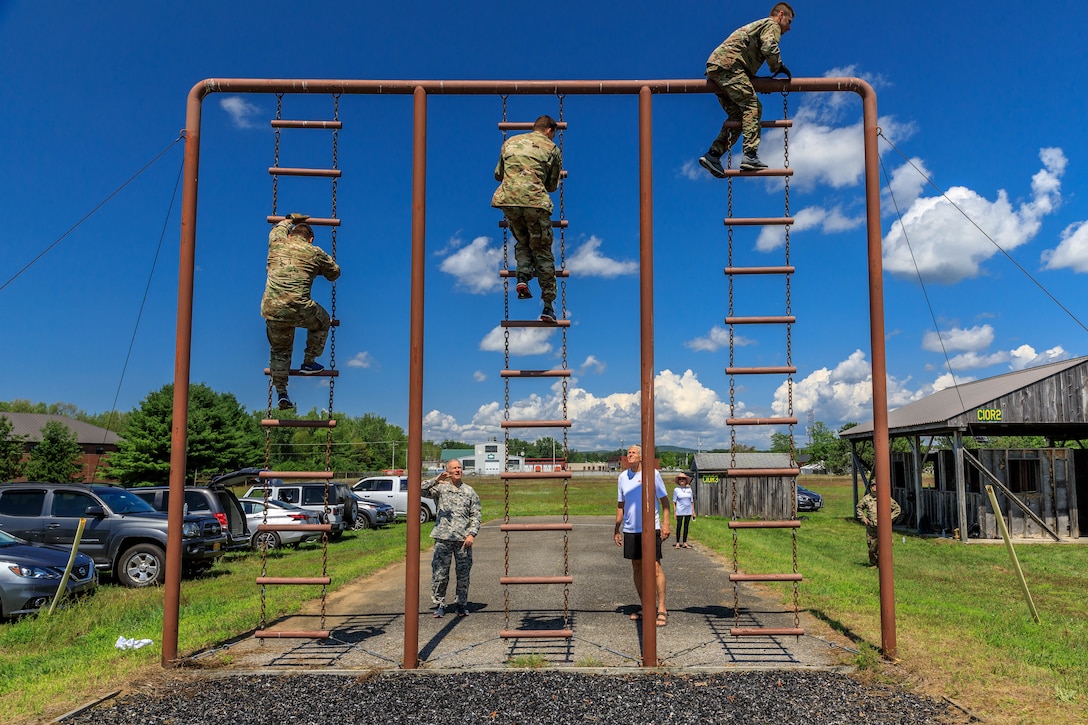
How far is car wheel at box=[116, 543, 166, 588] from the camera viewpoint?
13258 millimetres

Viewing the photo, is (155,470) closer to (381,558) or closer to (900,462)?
(381,558)

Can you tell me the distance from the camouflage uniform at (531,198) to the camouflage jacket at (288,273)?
6.28 ft

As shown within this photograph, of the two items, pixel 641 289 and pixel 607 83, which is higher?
pixel 607 83

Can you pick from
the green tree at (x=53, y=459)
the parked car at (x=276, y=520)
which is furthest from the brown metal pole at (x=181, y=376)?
the green tree at (x=53, y=459)

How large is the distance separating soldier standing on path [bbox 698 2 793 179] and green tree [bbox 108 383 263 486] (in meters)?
44.9

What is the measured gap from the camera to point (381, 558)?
16.3 m

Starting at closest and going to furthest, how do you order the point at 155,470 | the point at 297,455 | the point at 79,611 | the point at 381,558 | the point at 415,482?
the point at 415,482 → the point at 79,611 → the point at 381,558 → the point at 155,470 → the point at 297,455

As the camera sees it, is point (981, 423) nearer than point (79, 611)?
No

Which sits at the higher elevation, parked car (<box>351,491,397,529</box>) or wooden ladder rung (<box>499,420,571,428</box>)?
wooden ladder rung (<box>499,420,571,428</box>)

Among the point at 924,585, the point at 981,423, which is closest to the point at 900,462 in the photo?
the point at 981,423

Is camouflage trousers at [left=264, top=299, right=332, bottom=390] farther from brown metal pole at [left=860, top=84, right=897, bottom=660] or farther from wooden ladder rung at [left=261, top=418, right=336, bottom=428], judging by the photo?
brown metal pole at [left=860, top=84, right=897, bottom=660]

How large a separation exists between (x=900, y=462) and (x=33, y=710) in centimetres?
2655

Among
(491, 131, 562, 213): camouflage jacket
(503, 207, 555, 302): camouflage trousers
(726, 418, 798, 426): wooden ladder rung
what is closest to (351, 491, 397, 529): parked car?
(503, 207, 555, 302): camouflage trousers

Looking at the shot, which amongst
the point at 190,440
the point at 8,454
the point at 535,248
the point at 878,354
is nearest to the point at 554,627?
the point at 535,248
